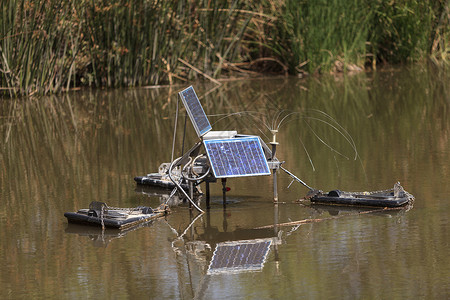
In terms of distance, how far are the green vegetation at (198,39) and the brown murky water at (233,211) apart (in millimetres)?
1402

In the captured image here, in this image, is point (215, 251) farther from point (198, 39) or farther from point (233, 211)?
point (198, 39)

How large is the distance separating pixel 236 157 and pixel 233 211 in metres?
0.42

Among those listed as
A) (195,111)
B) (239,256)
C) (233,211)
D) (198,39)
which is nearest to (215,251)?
(239,256)

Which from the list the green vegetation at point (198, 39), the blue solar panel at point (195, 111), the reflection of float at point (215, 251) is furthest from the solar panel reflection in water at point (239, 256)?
the green vegetation at point (198, 39)

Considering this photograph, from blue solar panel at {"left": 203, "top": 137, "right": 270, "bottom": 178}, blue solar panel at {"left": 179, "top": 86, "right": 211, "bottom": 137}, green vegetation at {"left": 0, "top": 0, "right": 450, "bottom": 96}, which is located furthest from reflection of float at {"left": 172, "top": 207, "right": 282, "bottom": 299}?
green vegetation at {"left": 0, "top": 0, "right": 450, "bottom": 96}

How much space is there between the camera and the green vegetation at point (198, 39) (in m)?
15.2

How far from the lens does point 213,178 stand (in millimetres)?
7266

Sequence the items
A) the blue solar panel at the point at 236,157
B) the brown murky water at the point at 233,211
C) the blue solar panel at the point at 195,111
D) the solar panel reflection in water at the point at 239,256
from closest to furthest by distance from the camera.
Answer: the brown murky water at the point at 233,211, the solar panel reflection in water at the point at 239,256, the blue solar panel at the point at 236,157, the blue solar panel at the point at 195,111

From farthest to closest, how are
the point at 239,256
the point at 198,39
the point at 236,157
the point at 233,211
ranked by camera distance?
the point at 198,39 → the point at 233,211 → the point at 236,157 → the point at 239,256

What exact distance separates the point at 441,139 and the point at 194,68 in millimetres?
7583

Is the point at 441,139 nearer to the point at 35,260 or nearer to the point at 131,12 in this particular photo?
the point at 35,260

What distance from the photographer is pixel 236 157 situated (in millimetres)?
7227

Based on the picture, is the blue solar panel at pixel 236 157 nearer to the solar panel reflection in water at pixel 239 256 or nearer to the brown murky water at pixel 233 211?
the brown murky water at pixel 233 211

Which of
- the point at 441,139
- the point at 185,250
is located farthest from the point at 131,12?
the point at 185,250
